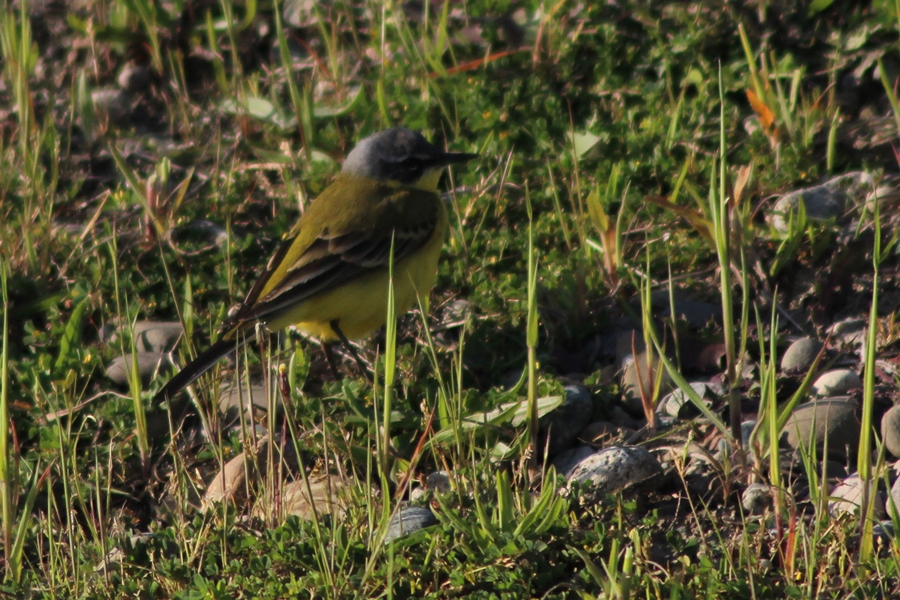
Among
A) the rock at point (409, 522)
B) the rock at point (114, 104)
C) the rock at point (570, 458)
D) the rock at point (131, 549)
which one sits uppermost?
the rock at point (114, 104)

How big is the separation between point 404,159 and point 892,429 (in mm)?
3030

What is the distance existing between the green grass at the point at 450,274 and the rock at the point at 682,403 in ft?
0.38

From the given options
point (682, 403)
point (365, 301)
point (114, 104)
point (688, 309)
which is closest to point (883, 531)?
point (682, 403)

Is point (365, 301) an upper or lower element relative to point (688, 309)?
upper

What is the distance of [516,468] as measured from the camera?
4781 millimetres

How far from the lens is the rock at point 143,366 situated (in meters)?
5.68

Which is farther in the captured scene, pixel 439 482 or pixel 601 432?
pixel 601 432

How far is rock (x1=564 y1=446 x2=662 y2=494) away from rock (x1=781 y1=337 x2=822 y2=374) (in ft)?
3.27

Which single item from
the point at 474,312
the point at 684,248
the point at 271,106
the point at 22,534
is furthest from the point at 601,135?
the point at 22,534

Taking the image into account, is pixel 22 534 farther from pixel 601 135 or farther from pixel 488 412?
pixel 601 135

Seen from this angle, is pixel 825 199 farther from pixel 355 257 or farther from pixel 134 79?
Answer: pixel 134 79

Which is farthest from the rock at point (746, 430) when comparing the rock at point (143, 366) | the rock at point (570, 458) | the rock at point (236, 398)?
the rock at point (143, 366)

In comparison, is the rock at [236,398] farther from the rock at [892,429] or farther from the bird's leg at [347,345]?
the rock at [892,429]

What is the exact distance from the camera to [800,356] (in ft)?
17.0
